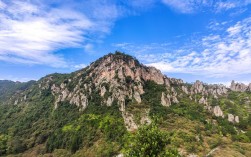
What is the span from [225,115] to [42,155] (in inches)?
4487

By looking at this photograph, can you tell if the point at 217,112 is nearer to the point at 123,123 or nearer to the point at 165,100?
the point at 165,100

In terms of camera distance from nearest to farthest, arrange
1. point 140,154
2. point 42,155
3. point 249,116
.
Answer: point 140,154
point 42,155
point 249,116

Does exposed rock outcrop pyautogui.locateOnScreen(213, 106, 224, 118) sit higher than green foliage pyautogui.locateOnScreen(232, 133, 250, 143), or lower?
higher

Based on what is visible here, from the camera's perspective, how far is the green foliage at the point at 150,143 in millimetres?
29828

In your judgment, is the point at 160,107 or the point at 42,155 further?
the point at 160,107

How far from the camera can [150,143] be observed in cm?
3025

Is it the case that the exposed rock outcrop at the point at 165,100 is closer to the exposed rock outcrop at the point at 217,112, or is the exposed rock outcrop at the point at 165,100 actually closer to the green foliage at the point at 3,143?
the exposed rock outcrop at the point at 217,112

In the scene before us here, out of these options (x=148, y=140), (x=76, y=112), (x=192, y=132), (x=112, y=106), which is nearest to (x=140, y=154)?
(x=148, y=140)

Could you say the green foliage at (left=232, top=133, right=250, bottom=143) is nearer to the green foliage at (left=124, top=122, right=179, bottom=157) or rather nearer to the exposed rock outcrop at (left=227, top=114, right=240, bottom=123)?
the exposed rock outcrop at (left=227, top=114, right=240, bottom=123)

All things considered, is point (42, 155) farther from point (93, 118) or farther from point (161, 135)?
point (161, 135)

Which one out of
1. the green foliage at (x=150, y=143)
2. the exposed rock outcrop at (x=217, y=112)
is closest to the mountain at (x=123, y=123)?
the exposed rock outcrop at (x=217, y=112)

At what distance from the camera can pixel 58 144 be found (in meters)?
147

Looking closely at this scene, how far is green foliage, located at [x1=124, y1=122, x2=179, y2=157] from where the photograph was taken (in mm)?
29828

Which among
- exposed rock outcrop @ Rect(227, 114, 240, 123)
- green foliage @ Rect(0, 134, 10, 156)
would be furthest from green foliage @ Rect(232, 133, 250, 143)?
green foliage @ Rect(0, 134, 10, 156)
